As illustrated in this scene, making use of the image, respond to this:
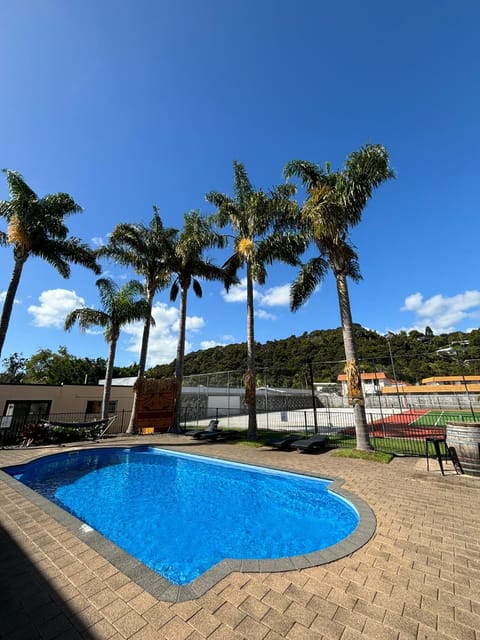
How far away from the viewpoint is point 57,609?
246 centimetres

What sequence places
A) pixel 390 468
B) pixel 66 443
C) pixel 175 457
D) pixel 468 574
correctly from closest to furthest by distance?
pixel 468 574 → pixel 390 468 → pixel 175 457 → pixel 66 443

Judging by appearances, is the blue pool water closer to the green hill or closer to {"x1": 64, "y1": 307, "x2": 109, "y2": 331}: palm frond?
{"x1": 64, "y1": 307, "x2": 109, "y2": 331}: palm frond

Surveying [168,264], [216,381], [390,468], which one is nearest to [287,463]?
[390,468]

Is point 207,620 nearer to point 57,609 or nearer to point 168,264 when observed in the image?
point 57,609

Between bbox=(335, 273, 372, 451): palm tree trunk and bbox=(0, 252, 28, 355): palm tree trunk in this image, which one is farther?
bbox=(0, 252, 28, 355): palm tree trunk

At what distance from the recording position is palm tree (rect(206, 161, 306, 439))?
41.4 feet

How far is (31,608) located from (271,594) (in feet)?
7.26

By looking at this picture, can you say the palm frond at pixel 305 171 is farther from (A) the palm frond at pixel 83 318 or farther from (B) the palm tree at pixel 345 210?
(A) the palm frond at pixel 83 318

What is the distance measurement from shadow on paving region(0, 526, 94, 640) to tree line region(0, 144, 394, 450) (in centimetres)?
883

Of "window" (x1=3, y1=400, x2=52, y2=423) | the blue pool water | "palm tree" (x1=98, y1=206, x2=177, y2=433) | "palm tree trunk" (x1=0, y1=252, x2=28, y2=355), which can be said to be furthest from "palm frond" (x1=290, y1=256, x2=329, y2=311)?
"window" (x1=3, y1=400, x2=52, y2=423)

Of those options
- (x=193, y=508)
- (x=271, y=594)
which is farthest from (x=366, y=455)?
(x=271, y=594)

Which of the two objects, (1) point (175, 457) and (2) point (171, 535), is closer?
(2) point (171, 535)

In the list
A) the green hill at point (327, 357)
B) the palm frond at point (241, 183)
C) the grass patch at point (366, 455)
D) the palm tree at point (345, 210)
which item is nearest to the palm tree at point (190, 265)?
the palm frond at point (241, 183)

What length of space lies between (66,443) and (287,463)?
9.96 metres
